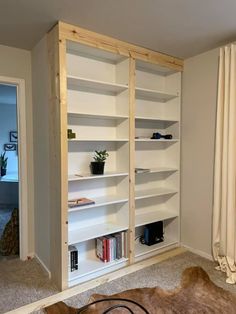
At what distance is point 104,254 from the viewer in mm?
2594

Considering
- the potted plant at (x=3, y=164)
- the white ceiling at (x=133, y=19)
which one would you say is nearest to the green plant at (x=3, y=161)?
the potted plant at (x=3, y=164)

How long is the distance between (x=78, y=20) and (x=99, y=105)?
0.88 metres

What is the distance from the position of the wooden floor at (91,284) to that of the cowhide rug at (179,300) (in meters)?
0.09

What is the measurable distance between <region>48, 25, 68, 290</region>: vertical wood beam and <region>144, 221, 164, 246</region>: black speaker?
1182 millimetres

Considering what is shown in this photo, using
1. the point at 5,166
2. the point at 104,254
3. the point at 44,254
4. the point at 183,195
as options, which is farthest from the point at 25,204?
the point at 5,166

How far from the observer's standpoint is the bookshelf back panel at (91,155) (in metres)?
2.60

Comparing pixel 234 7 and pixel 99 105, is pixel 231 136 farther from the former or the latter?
pixel 99 105

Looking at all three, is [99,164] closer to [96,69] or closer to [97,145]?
[97,145]

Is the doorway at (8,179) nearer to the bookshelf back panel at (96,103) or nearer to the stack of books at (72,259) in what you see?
the stack of books at (72,259)

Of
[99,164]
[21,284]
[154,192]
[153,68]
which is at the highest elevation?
[153,68]

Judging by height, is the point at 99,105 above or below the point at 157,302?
above

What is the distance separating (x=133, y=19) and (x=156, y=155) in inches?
67.3

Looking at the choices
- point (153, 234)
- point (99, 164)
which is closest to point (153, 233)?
point (153, 234)

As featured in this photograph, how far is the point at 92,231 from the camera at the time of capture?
8.41 ft
